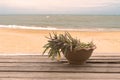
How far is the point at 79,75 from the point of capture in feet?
11.5

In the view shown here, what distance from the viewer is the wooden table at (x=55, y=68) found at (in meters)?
3.46

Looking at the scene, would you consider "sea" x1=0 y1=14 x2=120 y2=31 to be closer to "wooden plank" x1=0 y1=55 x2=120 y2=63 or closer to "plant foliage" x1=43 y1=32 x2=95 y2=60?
"wooden plank" x1=0 y1=55 x2=120 y2=63

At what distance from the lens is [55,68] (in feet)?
12.5

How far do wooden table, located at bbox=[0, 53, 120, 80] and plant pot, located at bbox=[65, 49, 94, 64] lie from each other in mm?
76

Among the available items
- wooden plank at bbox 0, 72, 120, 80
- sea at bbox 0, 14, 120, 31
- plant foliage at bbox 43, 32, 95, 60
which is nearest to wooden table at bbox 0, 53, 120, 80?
wooden plank at bbox 0, 72, 120, 80

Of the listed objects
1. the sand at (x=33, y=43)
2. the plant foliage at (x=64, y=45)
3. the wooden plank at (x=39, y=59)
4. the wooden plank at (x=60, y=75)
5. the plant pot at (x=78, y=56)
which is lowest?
the sand at (x=33, y=43)

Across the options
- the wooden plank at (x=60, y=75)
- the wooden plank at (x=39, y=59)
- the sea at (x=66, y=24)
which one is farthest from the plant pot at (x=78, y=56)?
the sea at (x=66, y=24)

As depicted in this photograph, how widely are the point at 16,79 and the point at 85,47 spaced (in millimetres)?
990

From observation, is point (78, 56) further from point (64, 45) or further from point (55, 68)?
point (55, 68)

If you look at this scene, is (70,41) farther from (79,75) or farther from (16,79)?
(16,79)

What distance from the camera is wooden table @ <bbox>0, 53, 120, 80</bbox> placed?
3.46 m

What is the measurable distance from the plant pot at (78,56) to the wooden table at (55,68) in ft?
0.25

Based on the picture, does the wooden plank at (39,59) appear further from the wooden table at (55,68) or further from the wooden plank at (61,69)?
the wooden plank at (61,69)

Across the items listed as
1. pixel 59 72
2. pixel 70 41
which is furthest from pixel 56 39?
pixel 59 72
